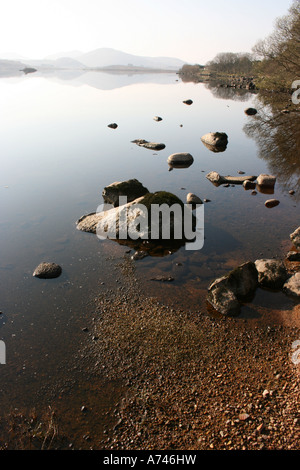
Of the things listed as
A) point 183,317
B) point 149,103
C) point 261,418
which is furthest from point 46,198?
point 149,103

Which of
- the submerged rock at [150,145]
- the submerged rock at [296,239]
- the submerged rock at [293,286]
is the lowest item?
the submerged rock at [293,286]

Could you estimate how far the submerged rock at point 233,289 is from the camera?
11.6m

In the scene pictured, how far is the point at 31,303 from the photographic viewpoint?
1266 cm

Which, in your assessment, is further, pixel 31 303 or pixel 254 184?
pixel 254 184

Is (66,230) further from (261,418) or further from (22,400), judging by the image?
(261,418)

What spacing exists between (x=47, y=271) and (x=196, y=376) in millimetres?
8315

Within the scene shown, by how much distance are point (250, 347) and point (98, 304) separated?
19.3 feet

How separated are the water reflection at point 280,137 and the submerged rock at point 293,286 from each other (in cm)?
1167

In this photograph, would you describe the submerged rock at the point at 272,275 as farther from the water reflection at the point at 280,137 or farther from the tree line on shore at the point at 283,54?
the tree line on shore at the point at 283,54

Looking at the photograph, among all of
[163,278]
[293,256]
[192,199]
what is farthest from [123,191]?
[293,256]

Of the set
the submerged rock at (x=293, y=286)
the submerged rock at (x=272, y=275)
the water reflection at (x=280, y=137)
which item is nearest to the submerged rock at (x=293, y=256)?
the submerged rock at (x=272, y=275)

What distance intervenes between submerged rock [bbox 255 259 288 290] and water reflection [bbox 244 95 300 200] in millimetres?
11315

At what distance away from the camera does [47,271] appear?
1416cm

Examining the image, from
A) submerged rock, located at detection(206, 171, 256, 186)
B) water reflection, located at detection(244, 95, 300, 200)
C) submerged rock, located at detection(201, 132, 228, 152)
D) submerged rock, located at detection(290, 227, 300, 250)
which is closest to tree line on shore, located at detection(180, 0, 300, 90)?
water reflection, located at detection(244, 95, 300, 200)
